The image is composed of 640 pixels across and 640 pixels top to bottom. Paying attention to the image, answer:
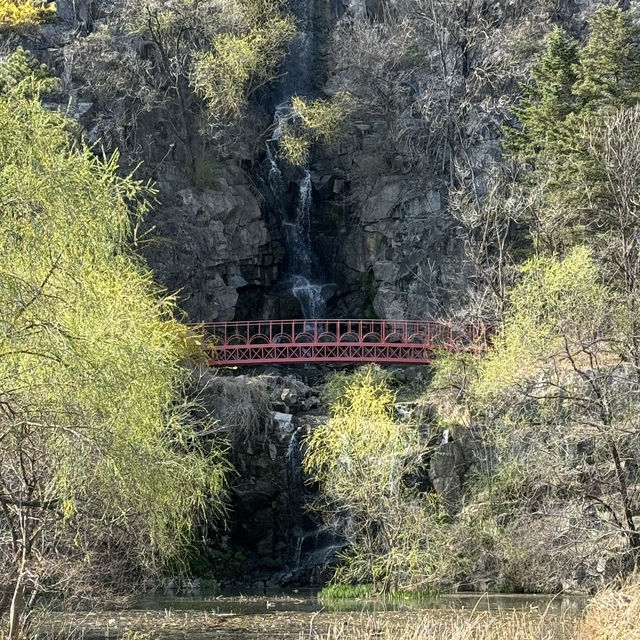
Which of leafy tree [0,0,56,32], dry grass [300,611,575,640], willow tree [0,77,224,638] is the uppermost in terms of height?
leafy tree [0,0,56,32]

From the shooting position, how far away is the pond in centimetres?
1448

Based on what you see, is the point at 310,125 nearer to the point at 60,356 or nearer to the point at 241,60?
the point at 241,60

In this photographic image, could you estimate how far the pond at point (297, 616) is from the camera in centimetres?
1448

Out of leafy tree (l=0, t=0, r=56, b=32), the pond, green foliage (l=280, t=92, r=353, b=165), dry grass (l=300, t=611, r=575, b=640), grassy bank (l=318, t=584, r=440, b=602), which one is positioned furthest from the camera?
leafy tree (l=0, t=0, r=56, b=32)

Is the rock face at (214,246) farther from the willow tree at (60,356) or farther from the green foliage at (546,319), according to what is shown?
the willow tree at (60,356)

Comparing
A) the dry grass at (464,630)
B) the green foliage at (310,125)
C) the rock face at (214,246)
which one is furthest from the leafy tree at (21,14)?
the dry grass at (464,630)

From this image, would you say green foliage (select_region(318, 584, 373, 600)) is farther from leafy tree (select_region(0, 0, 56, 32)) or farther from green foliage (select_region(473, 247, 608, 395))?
leafy tree (select_region(0, 0, 56, 32))

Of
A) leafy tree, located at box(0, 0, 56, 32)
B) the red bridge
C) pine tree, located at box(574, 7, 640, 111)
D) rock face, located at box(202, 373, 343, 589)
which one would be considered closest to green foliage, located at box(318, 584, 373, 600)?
rock face, located at box(202, 373, 343, 589)

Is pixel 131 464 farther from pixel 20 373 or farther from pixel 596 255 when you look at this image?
pixel 596 255

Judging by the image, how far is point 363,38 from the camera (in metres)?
38.8

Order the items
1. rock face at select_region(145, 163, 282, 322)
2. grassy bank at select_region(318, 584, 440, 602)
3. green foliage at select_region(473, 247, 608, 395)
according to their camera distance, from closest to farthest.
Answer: green foliage at select_region(473, 247, 608, 395), grassy bank at select_region(318, 584, 440, 602), rock face at select_region(145, 163, 282, 322)

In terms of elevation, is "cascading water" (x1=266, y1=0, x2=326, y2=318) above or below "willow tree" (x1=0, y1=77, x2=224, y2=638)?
above

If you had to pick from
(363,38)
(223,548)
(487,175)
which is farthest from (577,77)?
(223,548)

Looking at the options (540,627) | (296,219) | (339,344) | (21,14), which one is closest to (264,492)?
(339,344)
